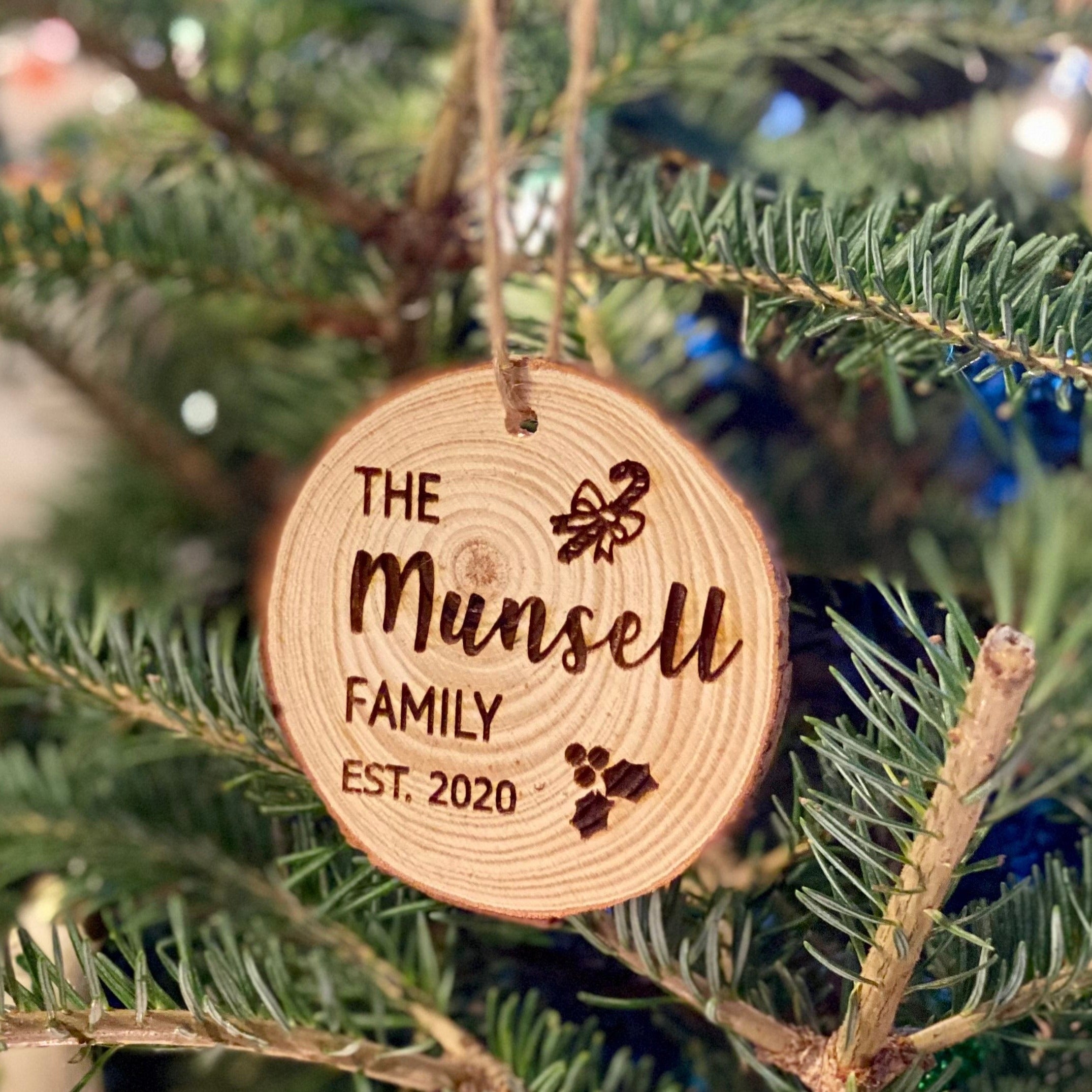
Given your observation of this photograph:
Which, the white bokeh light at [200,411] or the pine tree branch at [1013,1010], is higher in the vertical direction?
the white bokeh light at [200,411]

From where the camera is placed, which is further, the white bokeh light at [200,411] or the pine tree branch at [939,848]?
the white bokeh light at [200,411]

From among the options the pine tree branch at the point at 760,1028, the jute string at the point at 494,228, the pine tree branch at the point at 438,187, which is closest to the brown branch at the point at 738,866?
the pine tree branch at the point at 760,1028

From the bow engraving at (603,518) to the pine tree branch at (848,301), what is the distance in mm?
73

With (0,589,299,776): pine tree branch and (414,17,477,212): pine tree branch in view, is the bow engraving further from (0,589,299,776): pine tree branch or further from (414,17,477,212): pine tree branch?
(414,17,477,212): pine tree branch

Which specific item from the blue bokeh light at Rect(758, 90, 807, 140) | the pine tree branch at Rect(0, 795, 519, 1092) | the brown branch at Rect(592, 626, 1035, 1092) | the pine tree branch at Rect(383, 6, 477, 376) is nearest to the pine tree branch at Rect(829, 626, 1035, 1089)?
the brown branch at Rect(592, 626, 1035, 1092)

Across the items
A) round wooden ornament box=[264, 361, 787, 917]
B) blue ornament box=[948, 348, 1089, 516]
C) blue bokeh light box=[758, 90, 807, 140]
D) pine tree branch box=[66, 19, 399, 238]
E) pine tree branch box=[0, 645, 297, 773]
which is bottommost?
pine tree branch box=[0, 645, 297, 773]

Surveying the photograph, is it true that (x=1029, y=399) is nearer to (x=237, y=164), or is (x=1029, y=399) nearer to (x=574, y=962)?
(x=574, y=962)

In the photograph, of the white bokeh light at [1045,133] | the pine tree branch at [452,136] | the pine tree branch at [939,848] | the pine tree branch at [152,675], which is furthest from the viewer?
the white bokeh light at [1045,133]

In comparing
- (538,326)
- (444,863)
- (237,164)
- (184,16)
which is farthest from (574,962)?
(184,16)

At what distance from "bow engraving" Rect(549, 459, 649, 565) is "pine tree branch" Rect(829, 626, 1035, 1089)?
0.09 metres

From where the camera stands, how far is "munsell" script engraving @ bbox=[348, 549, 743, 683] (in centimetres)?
29

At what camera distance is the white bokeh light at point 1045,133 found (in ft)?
2.03

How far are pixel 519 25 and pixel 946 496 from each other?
298mm

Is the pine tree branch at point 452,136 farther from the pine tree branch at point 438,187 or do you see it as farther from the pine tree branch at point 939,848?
the pine tree branch at point 939,848
